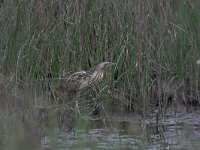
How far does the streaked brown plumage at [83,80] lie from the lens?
7867 millimetres

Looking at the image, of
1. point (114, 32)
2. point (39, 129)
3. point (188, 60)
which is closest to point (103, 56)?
point (114, 32)

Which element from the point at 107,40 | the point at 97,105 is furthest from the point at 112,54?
the point at 97,105

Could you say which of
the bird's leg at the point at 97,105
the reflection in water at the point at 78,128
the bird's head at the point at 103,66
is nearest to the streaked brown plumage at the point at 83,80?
the bird's head at the point at 103,66

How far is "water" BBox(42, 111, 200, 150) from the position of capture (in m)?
6.45

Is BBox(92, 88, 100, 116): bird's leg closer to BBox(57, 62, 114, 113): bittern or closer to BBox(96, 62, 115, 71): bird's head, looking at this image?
BBox(57, 62, 114, 113): bittern

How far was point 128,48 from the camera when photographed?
8047 mm

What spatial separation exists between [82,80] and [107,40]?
21.3 inches

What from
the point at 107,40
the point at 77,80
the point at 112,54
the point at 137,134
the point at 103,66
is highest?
the point at 107,40

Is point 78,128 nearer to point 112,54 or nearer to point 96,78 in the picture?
point 96,78

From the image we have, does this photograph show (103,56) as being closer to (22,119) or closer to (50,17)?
(50,17)

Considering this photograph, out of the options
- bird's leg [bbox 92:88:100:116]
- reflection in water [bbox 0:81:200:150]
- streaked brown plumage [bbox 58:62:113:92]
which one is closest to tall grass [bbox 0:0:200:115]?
streaked brown plumage [bbox 58:62:113:92]

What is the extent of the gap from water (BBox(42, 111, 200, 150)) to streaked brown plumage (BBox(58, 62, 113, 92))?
360mm

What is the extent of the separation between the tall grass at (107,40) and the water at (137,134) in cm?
30

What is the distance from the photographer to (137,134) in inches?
275
